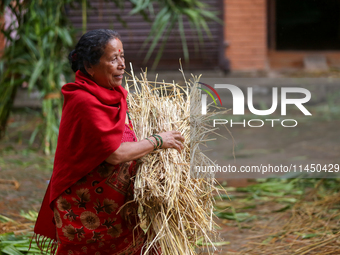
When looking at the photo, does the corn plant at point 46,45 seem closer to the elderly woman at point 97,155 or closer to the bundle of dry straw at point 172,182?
the bundle of dry straw at point 172,182

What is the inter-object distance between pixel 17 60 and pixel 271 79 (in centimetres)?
467

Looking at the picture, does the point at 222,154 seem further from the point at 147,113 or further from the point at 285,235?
the point at 147,113

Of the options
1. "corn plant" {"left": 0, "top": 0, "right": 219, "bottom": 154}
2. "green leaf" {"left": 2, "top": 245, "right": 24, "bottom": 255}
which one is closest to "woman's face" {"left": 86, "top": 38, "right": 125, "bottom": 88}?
"green leaf" {"left": 2, "top": 245, "right": 24, "bottom": 255}

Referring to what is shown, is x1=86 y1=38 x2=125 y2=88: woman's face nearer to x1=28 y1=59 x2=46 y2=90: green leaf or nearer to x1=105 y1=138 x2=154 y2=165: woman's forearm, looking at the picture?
x1=105 y1=138 x2=154 y2=165: woman's forearm

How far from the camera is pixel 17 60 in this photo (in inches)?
186

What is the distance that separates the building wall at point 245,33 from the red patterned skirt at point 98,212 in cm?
627

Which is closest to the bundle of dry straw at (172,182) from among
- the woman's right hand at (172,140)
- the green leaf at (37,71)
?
the woman's right hand at (172,140)

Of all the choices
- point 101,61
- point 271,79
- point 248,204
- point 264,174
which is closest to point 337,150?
point 264,174

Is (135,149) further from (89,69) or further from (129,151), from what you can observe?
(89,69)

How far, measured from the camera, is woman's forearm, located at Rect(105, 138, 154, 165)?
5.43 feet

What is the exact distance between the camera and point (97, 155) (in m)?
1.64

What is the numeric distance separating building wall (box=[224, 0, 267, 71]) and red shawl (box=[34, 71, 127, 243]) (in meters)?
6.31

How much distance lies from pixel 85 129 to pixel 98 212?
1.22 ft

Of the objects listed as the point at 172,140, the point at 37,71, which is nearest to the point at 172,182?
the point at 172,140
